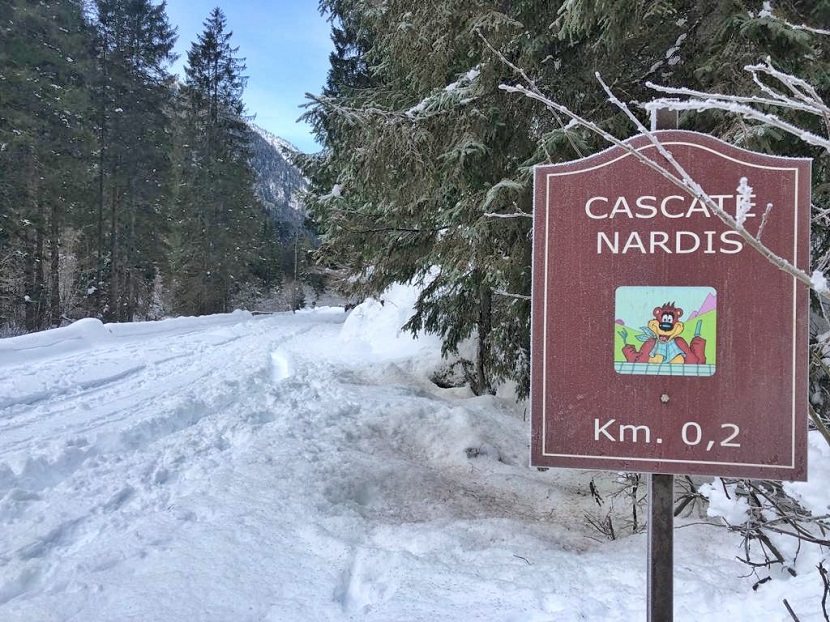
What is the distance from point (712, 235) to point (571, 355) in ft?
2.22

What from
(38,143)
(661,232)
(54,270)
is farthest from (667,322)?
(54,270)

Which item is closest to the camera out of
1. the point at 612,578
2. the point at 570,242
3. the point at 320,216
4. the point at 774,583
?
the point at 570,242

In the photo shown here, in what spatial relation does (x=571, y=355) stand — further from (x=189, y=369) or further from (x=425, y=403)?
(x=189, y=369)

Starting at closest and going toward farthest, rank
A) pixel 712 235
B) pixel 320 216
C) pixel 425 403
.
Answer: pixel 712 235 < pixel 425 403 < pixel 320 216

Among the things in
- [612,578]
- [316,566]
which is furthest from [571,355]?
[316,566]

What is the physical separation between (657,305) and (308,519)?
2.83 m

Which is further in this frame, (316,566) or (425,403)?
(425,403)

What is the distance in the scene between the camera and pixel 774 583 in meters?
2.64

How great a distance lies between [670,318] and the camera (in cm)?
198

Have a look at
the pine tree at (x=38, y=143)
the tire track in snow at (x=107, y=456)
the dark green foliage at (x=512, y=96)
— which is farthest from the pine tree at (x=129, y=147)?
the dark green foliage at (x=512, y=96)

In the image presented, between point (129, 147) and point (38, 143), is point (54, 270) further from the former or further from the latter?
point (129, 147)

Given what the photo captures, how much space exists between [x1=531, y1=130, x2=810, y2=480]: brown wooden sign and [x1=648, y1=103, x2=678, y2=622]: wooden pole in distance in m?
0.16

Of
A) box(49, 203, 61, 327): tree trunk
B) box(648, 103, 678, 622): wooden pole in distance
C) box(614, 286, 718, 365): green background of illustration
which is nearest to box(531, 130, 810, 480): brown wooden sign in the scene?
box(614, 286, 718, 365): green background of illustration

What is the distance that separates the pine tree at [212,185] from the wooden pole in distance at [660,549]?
28.8 meters
